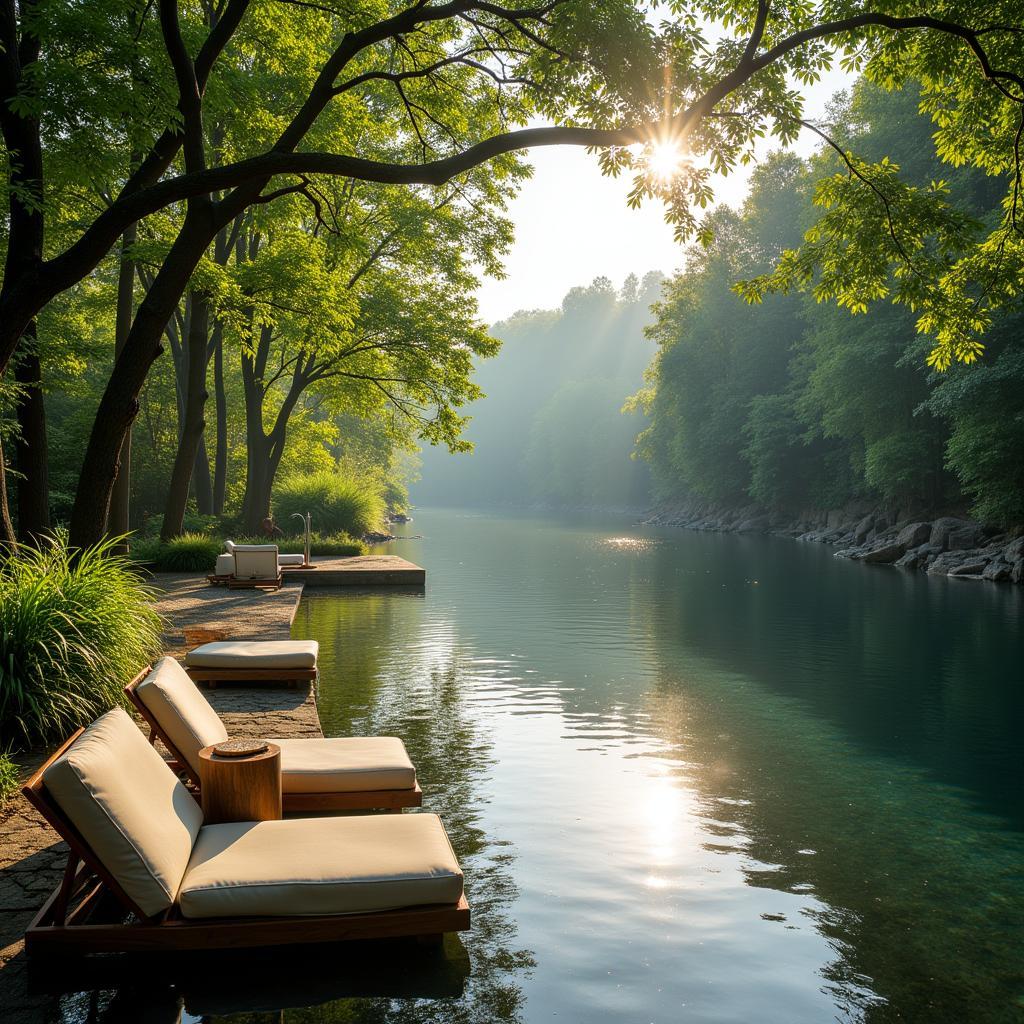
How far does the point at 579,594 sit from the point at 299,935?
649 inches

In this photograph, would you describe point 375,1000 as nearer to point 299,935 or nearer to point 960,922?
point 299,935

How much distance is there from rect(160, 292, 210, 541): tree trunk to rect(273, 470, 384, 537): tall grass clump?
8392mm

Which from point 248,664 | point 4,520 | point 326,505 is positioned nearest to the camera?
point 248,664

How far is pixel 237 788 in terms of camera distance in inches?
165

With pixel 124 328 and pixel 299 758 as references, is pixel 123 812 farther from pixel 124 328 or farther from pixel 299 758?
pixel 124 328

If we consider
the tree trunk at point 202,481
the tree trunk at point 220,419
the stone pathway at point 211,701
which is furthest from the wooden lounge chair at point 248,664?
Answer: the tree trunk at point 202,481

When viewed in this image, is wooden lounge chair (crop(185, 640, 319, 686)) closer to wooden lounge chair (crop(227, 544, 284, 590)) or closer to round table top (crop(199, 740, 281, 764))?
round table top (crop(199, 740, 281, 764))

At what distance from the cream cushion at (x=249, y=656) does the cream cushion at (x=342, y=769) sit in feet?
8.35

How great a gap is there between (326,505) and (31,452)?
1707 cm

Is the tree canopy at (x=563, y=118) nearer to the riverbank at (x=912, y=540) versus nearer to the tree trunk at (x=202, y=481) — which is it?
the tree trunk at (x=202, y=481)

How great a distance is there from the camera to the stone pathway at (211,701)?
3.30 m

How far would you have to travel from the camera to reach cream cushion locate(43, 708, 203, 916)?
10.2 ft

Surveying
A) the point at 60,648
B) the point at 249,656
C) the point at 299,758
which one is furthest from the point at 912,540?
the point at 60,648

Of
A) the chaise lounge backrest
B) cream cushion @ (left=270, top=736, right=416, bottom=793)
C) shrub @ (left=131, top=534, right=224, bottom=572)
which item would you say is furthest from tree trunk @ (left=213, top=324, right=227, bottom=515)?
cream cushion @ (left=270, top=736, right=416, bottom=793)
